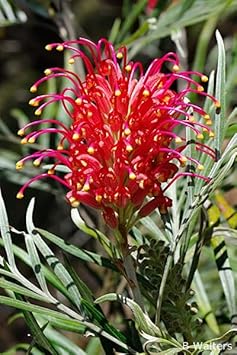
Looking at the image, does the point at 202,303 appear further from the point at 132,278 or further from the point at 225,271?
the point at 132,278

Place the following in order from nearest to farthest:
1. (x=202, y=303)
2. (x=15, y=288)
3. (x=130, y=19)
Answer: (x=15, y=288) < (x=202, y=303) < (x=130, y=19)

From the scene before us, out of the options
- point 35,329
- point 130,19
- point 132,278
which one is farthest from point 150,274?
point 130,19

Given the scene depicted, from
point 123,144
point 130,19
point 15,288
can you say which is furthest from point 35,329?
point 130,19

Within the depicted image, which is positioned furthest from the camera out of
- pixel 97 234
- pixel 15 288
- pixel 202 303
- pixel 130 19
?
pixel 130 19

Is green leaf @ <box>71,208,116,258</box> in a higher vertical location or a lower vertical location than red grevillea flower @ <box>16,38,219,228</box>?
lower

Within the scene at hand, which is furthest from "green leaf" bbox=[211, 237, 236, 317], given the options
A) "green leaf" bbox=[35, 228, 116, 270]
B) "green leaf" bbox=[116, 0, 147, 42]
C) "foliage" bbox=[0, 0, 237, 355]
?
"green leaf" bbox=[116, 0, 147, 42]

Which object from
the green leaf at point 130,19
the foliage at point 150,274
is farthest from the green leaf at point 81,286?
the green leaf at point 130,19

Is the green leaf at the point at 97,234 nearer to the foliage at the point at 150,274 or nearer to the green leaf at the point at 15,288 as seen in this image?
the foliage at the point at 150,274

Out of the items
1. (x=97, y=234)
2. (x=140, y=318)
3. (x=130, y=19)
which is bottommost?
(x=140, y=318)

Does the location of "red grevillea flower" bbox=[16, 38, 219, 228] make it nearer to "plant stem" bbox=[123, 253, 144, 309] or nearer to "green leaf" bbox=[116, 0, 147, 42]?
"plant stem" bbox=[123, 253, 144, 309]

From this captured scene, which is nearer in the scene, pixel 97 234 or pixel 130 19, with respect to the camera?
pixel 97 234

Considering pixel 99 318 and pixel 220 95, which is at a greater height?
pixel 220 95

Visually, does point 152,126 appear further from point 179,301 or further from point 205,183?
point 179,301

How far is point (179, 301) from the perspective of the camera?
0.80m
